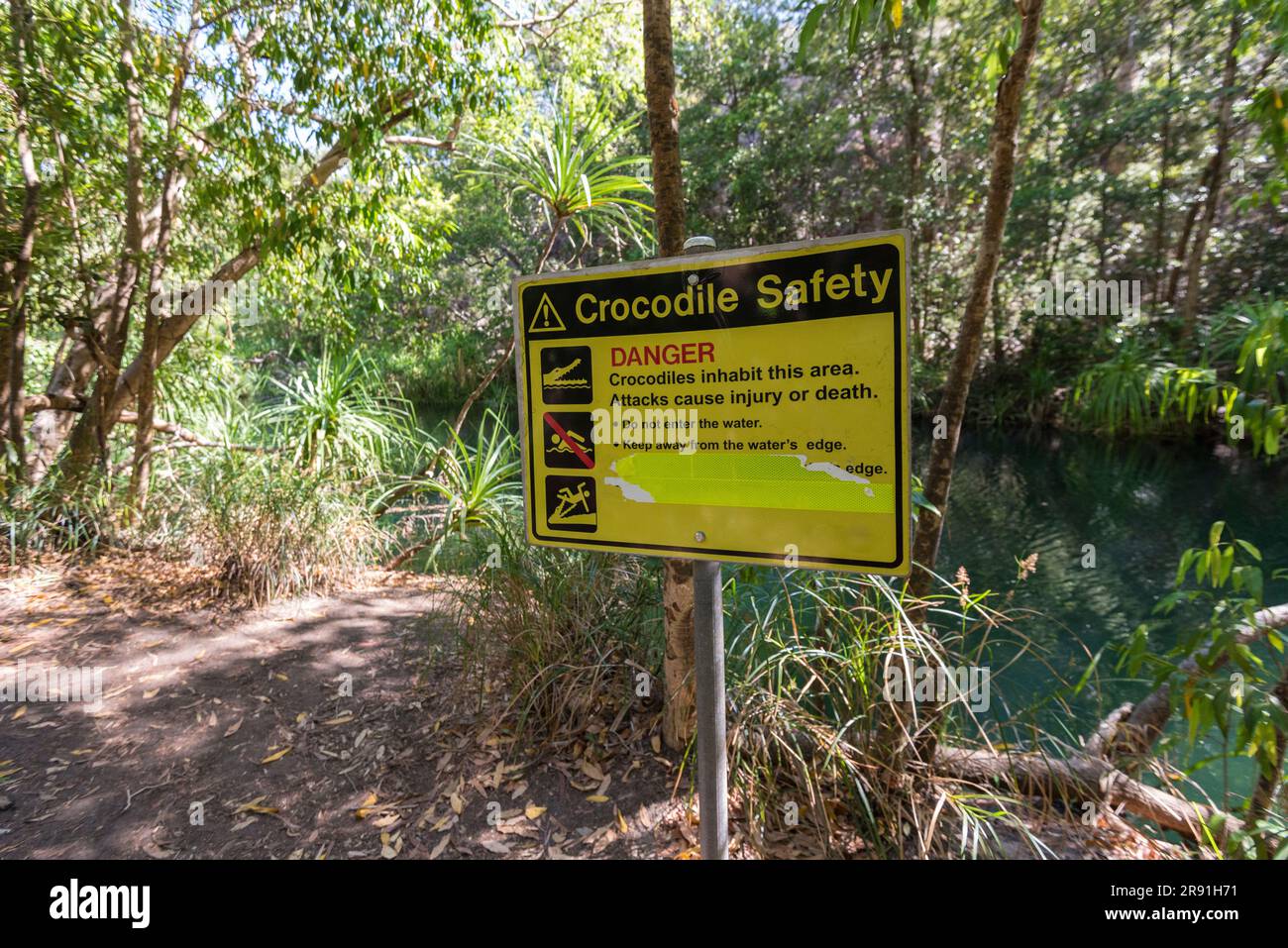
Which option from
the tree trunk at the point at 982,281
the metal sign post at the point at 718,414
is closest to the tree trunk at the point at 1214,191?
the tree trunk at the point at 982,281

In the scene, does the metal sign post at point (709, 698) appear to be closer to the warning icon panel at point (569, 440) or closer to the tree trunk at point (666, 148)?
the warning icon panel at point (569, 440)

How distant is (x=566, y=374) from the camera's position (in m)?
1.36

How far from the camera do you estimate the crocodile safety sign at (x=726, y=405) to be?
1.09m

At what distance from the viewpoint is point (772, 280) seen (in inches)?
45.1

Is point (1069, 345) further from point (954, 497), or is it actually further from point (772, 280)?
point (772, 280)

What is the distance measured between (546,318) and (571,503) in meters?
0.38

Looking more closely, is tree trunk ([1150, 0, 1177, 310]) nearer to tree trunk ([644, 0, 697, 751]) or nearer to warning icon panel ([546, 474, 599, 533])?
tree trunk ([644, 0, 697, 751])

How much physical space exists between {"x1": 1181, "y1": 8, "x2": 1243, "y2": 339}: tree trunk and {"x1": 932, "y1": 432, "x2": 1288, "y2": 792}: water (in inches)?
88.2

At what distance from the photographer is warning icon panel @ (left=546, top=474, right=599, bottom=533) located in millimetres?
1347

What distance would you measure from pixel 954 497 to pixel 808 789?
8596 mm

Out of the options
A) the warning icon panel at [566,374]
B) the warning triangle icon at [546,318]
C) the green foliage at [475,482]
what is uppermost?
the warning triangle icon at [546,318]

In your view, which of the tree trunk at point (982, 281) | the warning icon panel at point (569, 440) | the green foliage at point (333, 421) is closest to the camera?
the warning icon panel at point (569, 440)

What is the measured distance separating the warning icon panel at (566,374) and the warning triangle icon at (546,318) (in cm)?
4

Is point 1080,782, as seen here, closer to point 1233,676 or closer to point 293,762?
point 1233,676
